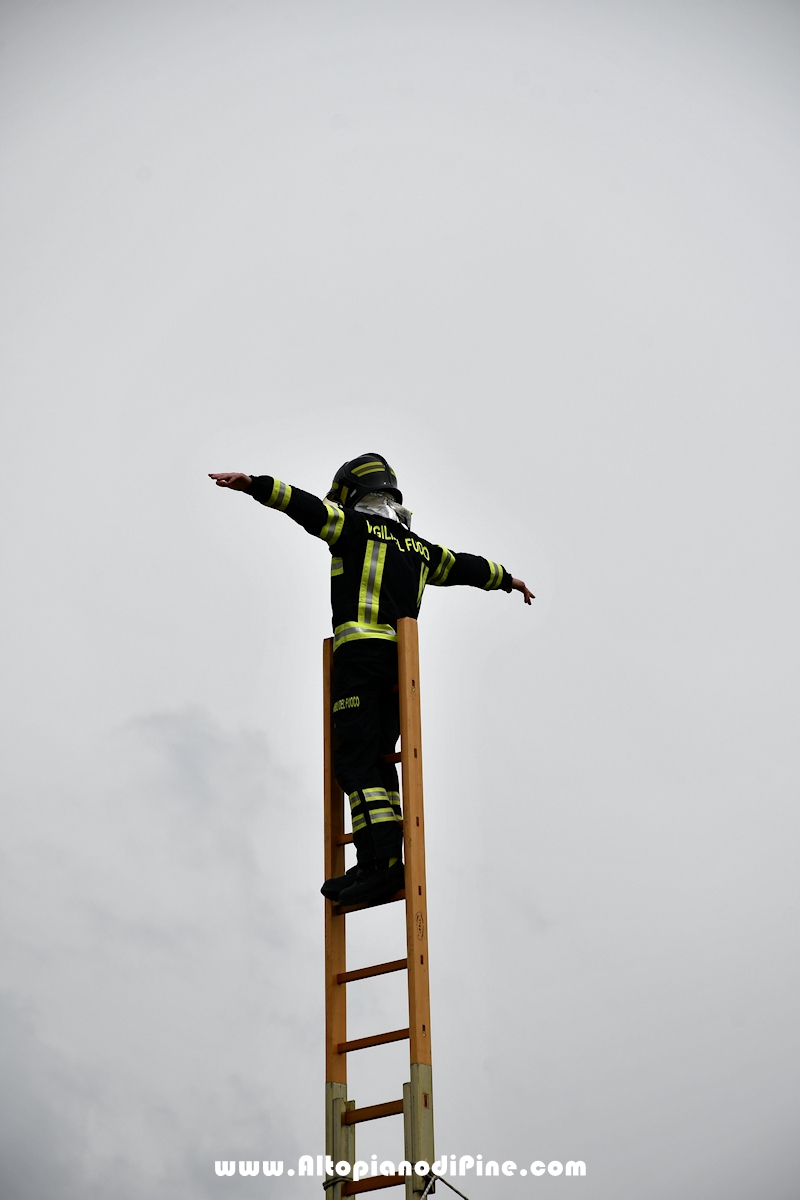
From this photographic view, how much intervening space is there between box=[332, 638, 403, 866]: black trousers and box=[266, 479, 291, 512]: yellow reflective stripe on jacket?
3.01ft

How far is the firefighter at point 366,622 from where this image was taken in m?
6.49

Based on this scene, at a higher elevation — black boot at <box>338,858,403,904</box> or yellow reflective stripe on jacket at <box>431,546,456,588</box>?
yellow reflective stripe on jacket at <box>431,546,456,588</box>

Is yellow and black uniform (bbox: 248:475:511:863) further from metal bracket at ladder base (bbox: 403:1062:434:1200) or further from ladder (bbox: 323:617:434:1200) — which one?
metal bracket at ladder base (bbox: 403:1062:434:1200)

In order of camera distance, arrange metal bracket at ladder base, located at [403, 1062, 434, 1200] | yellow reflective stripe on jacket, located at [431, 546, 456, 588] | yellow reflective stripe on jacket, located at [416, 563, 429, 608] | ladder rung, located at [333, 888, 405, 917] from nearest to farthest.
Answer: metal bracket at ladder base, located at [403, 1062, 434, 1200] < ladder rung, located at [333, 888, 405, 917] < yellow reflective stripe on jacket, located at [416, 563, 429, 608] < yellow reflective stripe on jacket, located at [431, 546, 456, 588]

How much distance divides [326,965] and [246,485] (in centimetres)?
277

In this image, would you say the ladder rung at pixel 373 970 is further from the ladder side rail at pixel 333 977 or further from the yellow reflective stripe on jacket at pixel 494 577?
the yellow reflective stripe on jacket at pixel 494 577

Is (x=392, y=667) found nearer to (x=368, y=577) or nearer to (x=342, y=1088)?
(x=368, y=577)

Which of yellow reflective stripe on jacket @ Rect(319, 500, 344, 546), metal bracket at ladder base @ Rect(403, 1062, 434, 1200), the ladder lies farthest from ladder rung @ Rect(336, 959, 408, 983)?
yellow reflective stripe on jacket @ Rect(319, 500, 344, 546)

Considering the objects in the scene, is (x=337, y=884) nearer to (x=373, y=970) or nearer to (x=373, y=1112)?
(x=373, y=970)

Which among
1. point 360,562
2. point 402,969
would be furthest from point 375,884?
point 360,562

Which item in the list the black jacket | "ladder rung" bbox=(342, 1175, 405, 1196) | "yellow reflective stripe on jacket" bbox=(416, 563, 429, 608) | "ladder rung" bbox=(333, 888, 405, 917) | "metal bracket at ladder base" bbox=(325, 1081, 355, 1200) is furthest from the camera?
"yellow reflective stripe on jacket" bbox=(416, 563, 429, 608)

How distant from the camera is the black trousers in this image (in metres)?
6.48

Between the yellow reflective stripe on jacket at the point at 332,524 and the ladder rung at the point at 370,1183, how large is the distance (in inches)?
138

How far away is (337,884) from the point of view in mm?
6629
